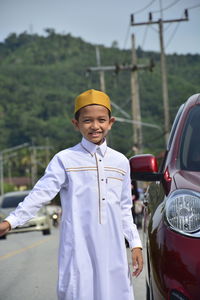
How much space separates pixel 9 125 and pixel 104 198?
130963mm

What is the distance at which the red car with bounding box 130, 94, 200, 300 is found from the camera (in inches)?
147

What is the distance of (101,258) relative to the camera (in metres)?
3.72

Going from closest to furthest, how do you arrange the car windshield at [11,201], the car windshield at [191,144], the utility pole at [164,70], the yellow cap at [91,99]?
the yellow cap at [91,99], the car windshield at [191,144], the car windshield at [11,201], the utility pole at [164,70]

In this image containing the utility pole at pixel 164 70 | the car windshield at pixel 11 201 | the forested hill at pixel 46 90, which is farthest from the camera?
the forested hill at pixel 46 90

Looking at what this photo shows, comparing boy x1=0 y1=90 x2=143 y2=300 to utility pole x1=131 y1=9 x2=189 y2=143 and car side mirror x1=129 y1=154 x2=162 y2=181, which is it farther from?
utility pole x1=131 y1=9 x2=189 y2=143

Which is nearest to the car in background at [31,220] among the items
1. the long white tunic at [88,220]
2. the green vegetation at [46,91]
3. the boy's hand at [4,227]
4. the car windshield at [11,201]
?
the car windshield at [11,201]

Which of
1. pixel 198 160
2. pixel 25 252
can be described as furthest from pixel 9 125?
pixel 198 160

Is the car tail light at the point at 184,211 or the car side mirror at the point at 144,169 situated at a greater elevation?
the car side mirror at the point at 144,169

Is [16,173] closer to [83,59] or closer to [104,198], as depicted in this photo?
[83,59]

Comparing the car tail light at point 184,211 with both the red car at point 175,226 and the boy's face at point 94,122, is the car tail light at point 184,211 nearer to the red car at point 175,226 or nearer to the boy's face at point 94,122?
the red car at point 175,226

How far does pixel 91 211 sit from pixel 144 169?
46.7 inches

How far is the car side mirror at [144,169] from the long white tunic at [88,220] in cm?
85

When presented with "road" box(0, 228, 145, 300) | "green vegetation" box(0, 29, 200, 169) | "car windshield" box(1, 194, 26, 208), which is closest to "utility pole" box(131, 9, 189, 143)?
"car windshield" box(1, 194, 26, 208)

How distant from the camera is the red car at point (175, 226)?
3.74m
